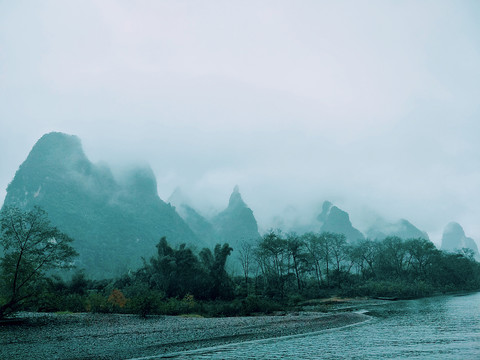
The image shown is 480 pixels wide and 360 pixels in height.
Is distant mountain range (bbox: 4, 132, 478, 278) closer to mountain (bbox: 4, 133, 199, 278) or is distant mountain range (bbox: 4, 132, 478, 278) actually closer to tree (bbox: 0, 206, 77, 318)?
mountain (bbox: 4, 133, 199, 278)

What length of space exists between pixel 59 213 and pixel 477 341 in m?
131

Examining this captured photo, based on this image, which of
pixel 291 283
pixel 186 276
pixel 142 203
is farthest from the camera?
pixel 142 203

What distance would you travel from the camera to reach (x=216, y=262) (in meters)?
53.0

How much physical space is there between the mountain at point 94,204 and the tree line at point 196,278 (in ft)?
164

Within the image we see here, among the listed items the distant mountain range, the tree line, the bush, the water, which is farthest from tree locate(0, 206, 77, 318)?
the distant mountain range

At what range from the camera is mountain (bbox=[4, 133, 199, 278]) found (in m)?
114

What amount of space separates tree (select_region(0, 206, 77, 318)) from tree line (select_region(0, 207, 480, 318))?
6cm

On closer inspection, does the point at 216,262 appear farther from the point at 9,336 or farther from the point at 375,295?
the point at 9,336

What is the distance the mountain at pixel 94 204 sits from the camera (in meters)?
114

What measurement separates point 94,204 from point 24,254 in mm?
125991

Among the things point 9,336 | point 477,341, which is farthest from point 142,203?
point 477,341

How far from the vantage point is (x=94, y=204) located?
138250 millimetres

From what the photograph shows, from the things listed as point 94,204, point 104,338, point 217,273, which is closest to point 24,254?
point 104,338

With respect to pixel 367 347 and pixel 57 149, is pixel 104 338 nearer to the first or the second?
pixel 367 347
